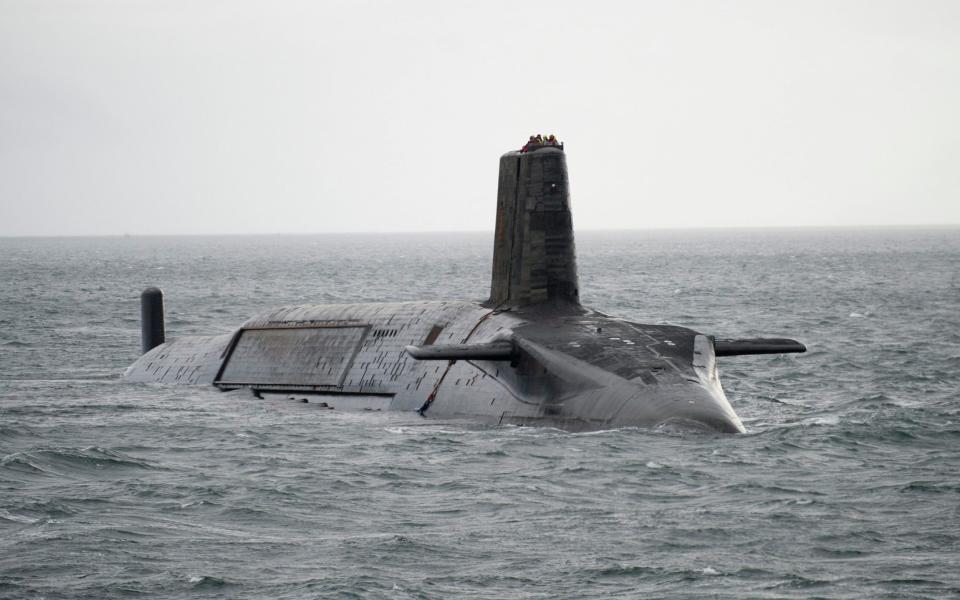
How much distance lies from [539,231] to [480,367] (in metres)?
2.85

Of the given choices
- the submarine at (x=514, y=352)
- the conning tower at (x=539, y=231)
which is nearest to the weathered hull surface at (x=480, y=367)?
the submarine at (x=514, y=352)

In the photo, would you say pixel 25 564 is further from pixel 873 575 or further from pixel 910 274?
pixel 910 274

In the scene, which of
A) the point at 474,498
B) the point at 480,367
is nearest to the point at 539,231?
the point at 480,367

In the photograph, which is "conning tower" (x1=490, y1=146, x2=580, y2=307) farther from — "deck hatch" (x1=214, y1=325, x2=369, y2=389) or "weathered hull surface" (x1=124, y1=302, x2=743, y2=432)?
"deck hatch" (x1=214, y1=325, x2=369, y2=389)

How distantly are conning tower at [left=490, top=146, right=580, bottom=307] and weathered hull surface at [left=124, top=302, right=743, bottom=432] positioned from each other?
493 mm

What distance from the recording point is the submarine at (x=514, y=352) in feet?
65.8

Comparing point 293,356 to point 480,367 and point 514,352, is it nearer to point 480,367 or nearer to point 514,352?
point 480,367

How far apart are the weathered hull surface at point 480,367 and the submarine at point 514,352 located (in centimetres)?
3

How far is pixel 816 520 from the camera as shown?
14469 mm

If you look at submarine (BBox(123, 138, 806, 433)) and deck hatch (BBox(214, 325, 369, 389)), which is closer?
submarine (BBox(123, 138, 806, 433))

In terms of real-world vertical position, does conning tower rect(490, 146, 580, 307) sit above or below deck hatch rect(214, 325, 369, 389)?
above

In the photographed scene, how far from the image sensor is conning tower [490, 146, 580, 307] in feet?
77.6

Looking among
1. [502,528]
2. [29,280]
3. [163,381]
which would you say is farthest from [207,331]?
[29,280]

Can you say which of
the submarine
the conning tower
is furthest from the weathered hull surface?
the conning tower
